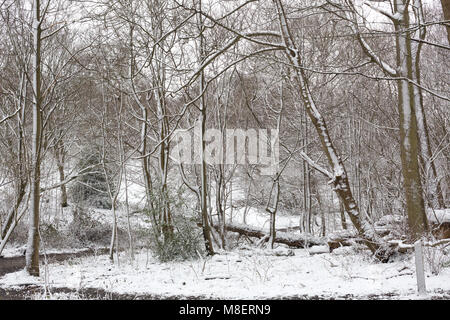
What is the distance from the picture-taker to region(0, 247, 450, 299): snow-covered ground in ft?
19.3

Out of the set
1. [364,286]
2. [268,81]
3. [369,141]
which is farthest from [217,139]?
[364,286]

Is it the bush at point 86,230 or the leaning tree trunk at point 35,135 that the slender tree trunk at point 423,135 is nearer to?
the leaning tree trunk at point 35,135

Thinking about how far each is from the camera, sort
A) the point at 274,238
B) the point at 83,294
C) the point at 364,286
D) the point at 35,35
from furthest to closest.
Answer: the point at 274,238 → the point at 35,35 → the point at 83,294 → the point at 364,286

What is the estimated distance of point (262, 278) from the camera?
280 inches

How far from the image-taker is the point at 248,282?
695 centimetres

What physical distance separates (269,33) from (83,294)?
5811mm

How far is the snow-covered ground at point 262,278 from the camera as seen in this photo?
5.87 meters

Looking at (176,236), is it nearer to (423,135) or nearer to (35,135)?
(35,135)

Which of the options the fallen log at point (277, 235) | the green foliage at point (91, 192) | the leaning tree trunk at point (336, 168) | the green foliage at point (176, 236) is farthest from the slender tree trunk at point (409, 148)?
the green foliage at point (91, 192)

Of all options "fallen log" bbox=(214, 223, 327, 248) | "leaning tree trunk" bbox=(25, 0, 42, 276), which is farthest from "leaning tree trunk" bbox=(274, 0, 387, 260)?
"leaning tree trunk" bbox=(25, 0, 42, 276)

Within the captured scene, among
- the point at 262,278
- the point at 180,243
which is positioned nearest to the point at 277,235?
the point at 180,243

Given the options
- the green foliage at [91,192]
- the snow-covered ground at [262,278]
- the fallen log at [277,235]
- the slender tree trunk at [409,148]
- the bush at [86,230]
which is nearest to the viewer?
the snow-covered ground at [262,278]

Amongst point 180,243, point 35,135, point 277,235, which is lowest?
point 277,235
